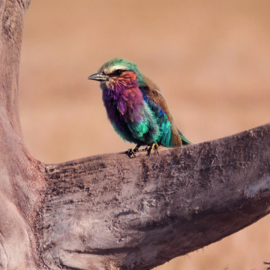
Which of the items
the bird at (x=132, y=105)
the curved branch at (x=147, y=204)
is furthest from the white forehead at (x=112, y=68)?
the curved branch at (x=147, y=204)

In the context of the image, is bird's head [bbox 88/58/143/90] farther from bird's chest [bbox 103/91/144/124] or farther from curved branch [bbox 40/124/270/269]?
curved branch [bbox 40/124/270/269]

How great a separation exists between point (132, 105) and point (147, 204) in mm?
861

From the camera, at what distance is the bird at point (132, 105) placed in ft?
9.78

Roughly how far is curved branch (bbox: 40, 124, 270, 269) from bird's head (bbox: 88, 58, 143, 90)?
72cm

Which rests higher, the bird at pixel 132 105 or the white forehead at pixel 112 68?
the white forehead at pixel 112 68

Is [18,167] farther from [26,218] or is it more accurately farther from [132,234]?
[132,234]

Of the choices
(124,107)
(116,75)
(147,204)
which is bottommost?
(147,204)

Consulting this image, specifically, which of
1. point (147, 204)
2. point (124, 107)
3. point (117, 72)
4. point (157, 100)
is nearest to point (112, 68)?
point (117, 72)

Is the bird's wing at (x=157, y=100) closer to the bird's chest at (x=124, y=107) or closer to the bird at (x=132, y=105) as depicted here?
the bird at (x=132, y=105)

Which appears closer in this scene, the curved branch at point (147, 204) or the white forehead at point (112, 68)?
the curved branch at point (147, 204)

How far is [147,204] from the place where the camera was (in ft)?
7.77

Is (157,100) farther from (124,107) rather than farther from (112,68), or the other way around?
(112,68)

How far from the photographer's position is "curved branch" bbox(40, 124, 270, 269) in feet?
7.34

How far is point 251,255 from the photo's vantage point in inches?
238
